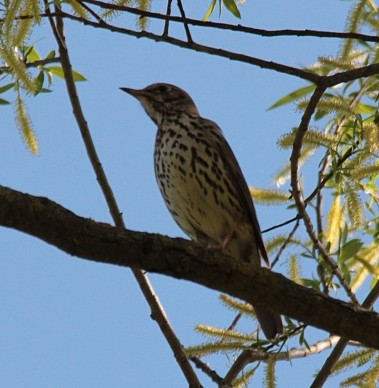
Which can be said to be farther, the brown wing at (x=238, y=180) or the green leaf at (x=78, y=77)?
the brown wing at (x=238, y=180)

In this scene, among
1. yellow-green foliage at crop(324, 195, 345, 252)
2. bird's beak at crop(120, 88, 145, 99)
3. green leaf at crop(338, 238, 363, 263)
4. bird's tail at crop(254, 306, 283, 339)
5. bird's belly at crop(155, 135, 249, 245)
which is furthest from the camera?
bird's beak at crop(120, 88, 145, 99)

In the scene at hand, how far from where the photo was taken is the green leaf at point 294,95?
5539 millimetres

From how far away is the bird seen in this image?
6.32m

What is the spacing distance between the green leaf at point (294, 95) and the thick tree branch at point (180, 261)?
6.20ft

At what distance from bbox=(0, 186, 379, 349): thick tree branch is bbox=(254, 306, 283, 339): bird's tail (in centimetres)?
112

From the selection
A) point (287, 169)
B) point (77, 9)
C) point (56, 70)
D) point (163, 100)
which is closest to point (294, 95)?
point (287, 169)

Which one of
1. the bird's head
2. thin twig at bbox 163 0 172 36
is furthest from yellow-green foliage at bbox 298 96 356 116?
→ the bird's head

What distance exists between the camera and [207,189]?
6340 millimetres

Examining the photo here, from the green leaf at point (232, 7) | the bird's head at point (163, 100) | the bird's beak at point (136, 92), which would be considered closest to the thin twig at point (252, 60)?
the green leaf at point (232, 7)

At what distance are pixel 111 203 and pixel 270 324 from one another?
123 cm

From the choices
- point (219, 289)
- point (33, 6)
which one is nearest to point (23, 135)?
point (33, 6)

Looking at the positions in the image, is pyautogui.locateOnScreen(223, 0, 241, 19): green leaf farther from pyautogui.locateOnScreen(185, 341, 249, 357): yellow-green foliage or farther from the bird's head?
the bird's head

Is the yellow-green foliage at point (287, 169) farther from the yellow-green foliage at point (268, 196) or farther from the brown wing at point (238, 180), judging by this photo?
the brown wing at point (238, 180)

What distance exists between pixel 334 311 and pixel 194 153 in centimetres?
268
